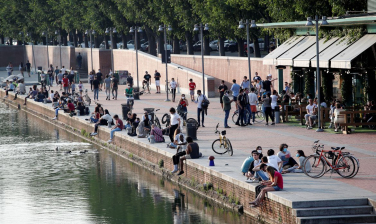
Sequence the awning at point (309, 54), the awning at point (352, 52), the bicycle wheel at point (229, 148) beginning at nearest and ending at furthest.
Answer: the bicycle wheel at point (229, 148), the awning at point (352, 52), the awning at point (309, 54)

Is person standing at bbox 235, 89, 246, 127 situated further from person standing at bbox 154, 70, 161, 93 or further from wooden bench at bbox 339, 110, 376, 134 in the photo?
person standing at bbox 154, 70, 161, 93

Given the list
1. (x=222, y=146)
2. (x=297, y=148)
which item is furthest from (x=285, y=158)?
(x=222, y=146)

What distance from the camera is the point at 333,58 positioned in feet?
96.3

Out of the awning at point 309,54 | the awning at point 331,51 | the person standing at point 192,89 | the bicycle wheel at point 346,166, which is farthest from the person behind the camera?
the person standing at point 192,89

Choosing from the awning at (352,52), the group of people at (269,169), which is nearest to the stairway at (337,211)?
the group of people at (269,169)

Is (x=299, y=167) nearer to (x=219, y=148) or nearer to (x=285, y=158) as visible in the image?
(x=285, y=158)

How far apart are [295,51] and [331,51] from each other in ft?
11.3

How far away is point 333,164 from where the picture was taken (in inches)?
744

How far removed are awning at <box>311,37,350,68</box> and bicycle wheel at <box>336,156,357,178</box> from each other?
11.5 m

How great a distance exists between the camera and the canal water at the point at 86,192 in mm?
19344

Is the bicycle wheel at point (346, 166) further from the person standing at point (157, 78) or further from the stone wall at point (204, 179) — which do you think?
the person standing at point (157, 78)

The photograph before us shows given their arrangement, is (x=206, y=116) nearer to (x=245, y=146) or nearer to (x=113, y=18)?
(x=245, y=146)

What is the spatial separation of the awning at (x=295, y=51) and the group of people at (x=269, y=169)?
45.9 ft

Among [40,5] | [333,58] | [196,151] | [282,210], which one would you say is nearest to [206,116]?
[333,58]
